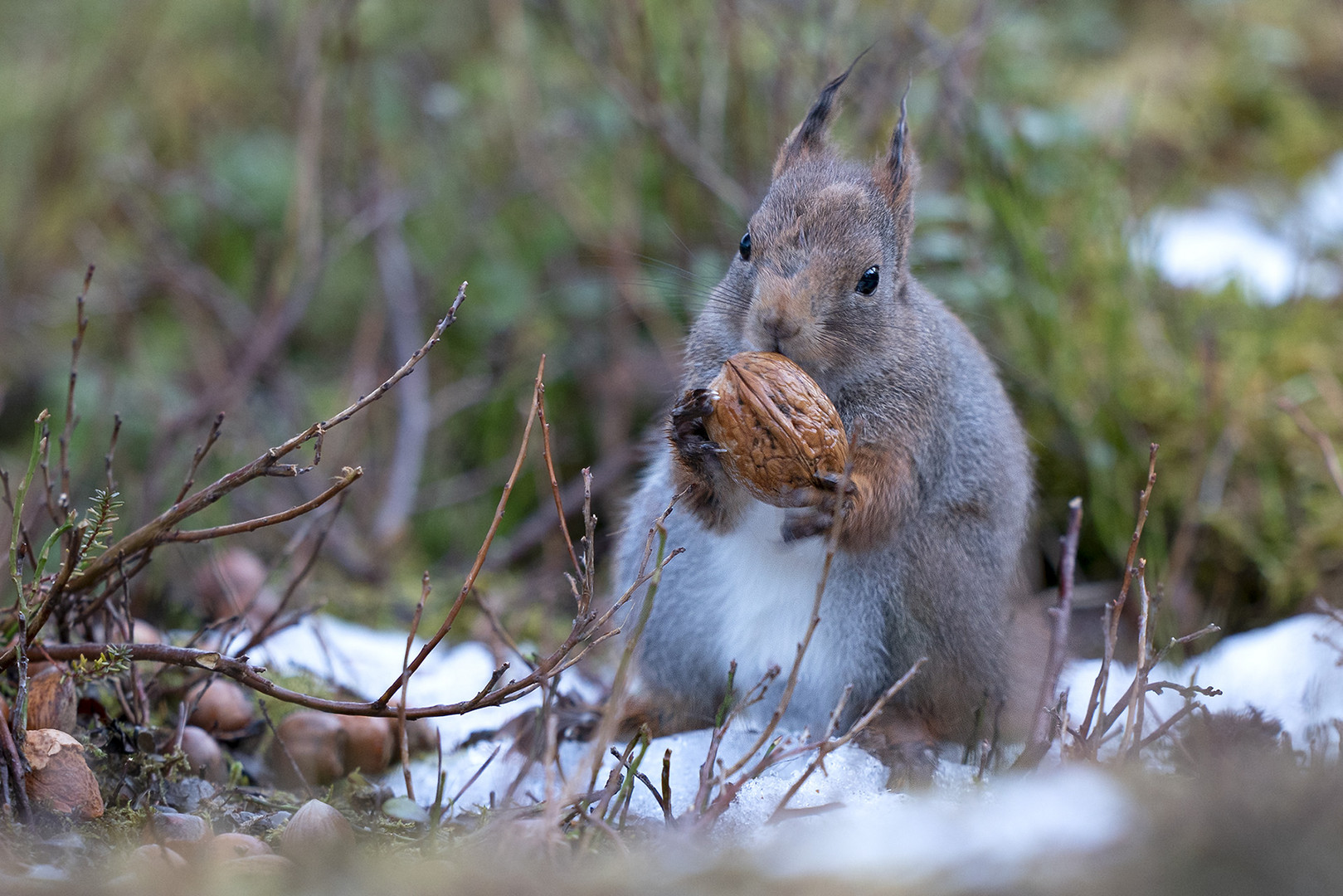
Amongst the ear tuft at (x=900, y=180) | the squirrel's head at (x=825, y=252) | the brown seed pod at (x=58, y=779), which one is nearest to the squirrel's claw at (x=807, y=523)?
the squirrel's head at (x=825, y=252)

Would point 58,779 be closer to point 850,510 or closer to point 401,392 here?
point 850,510

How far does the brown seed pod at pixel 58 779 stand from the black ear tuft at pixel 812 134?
6.62 ft

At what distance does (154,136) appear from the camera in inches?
261

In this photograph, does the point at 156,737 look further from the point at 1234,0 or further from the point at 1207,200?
the point at 1234,0

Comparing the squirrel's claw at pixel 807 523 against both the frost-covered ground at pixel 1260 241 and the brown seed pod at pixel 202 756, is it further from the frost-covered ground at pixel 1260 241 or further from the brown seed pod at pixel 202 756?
the frost-covered ground at pixel 1260 241

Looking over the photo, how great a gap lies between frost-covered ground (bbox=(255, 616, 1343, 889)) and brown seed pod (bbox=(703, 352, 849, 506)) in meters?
0.59

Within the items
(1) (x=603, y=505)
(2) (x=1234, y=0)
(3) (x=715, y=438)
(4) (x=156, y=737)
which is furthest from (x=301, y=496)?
(2) (x=1234, y=0)

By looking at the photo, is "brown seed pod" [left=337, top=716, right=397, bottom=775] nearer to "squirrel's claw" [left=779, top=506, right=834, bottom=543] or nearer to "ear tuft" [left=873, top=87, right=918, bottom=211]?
"squirrel's claw" [left=779, top=506, right=834, bottom=543]

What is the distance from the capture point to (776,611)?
267cm

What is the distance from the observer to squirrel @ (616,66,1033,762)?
258 centimetres

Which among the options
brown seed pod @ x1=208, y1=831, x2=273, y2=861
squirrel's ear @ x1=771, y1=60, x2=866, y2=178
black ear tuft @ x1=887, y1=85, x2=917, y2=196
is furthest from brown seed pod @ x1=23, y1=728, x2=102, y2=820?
black ear tuft @ x1=887, y1=85, x2=917, y2=196

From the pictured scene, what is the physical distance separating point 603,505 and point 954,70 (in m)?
2.23

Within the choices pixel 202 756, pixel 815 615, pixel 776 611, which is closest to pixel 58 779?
pixel 202 756

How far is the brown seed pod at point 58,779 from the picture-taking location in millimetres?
2018
